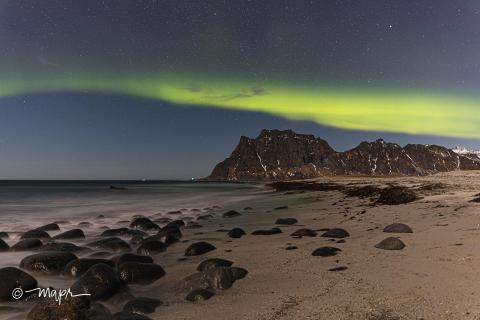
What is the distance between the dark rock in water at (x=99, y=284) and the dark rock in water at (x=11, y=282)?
2.85 feet

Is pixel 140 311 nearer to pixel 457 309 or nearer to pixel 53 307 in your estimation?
pixel 53 307

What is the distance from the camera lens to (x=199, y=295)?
5812mm

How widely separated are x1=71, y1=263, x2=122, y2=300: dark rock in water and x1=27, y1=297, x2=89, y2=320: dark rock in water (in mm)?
1280

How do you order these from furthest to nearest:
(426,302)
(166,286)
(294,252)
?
(294,252) → (166,286) → (426,302)

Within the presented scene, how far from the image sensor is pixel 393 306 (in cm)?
489

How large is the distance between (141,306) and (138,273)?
1855mm

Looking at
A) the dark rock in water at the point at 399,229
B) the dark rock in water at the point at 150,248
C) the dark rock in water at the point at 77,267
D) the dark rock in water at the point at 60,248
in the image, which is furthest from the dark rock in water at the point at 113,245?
the dark rock in water at the point at 399,229

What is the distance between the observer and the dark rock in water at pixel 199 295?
18.9 ft

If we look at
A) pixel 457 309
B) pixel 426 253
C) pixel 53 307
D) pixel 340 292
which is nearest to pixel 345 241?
pixel 426 253

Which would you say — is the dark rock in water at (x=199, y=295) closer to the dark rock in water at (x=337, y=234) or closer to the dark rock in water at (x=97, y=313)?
the dark rock in water at (x=97, y=313)

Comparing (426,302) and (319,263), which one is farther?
(319,263)

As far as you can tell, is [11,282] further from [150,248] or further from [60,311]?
[150,248]

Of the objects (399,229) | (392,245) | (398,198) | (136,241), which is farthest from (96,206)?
(392,245)

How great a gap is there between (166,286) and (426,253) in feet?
18.4
